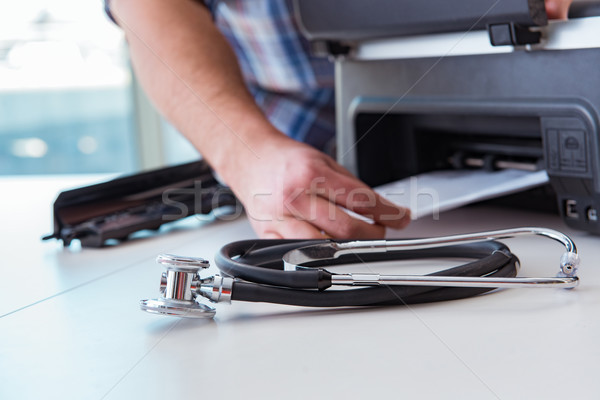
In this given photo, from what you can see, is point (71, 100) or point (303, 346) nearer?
point (303, 346)

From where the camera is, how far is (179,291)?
0.40 m

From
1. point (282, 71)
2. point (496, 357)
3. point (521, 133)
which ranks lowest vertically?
point (496, 357)

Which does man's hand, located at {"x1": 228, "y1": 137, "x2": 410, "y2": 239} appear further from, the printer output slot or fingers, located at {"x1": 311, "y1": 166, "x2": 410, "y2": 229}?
the printer output slot

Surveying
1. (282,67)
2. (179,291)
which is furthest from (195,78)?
(179,291)

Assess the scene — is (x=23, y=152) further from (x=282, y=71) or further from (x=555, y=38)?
(x=555, y=38)

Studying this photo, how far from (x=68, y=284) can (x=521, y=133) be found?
424 mm

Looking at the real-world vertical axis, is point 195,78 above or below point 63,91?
below

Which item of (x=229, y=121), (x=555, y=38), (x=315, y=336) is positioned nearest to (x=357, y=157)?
(x=229, y=121)

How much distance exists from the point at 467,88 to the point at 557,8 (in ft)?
0.37

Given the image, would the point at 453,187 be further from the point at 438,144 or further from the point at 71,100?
the point at 71,100

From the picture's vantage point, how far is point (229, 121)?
689 millimetres

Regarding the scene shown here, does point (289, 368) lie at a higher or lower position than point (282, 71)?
lower

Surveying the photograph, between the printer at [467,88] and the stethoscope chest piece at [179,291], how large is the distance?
32 centimetres

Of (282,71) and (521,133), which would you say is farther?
(282,71)
